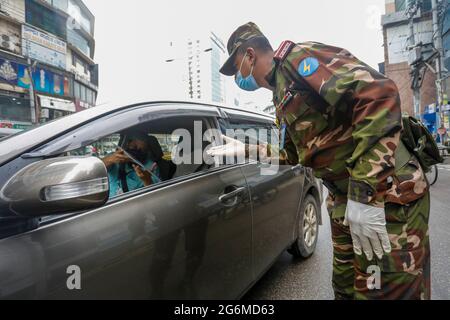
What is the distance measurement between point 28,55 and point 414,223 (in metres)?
30.0

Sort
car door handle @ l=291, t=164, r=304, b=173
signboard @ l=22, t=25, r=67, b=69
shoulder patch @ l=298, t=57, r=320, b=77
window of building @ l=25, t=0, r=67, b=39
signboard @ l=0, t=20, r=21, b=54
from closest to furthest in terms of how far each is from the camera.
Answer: shoulder patch @ l=298, t=57, r=320, b=77 < car door handle @ l=291, t=164, r=304, b=173 < signboard @ l=0, t=20, r=21, b=54 < signboard @ l=22, t=25, r=67, b=69 < window of building @ l=25, t=0, r=67, b=39

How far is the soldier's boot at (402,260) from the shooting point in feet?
4.18

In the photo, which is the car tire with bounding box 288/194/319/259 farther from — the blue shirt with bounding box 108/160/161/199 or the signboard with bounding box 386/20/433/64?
the signboard with bounding box 386/20/433/64

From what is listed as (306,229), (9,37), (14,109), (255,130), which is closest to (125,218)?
(255,130)

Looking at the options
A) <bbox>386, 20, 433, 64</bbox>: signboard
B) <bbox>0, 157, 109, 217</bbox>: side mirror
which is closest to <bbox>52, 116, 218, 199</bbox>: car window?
<bbox>0, 157, 109, 217</bbox>: side mirror

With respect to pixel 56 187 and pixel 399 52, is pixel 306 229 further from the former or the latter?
pixel 399 52

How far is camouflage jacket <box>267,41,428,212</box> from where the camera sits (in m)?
1.12

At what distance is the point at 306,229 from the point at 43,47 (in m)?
30.4

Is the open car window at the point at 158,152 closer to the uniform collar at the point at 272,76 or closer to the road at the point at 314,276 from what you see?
the uniform collar at the point at 272,76

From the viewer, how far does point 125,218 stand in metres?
1.08

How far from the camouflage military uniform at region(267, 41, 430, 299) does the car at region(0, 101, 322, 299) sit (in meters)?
0.54

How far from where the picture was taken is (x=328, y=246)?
318cm
